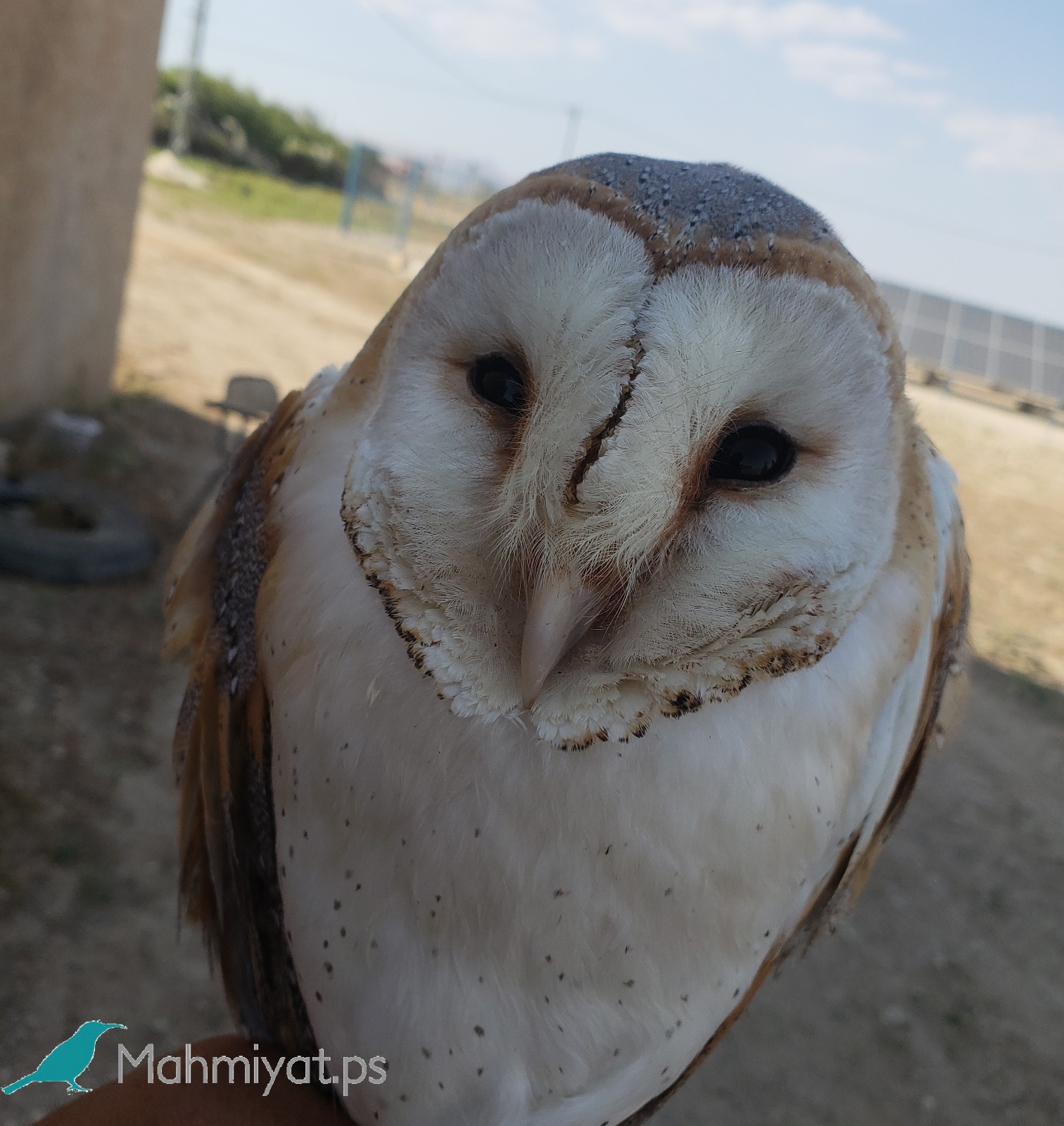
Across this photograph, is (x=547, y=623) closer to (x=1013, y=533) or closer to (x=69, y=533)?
(x=69, y=533)

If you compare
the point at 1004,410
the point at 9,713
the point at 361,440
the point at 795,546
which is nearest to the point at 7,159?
the point at 9,713

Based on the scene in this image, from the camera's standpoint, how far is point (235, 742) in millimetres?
1109

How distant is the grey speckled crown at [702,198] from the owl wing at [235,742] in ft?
1.53

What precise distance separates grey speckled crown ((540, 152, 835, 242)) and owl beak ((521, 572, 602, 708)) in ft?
0.92

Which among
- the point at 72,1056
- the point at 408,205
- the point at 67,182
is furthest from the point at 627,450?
the point at 408,205

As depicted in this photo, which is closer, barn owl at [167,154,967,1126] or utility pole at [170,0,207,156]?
barn owl at [167,154,967,1126]

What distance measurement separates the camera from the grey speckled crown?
72 cm

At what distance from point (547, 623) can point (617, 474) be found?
5.1 inches

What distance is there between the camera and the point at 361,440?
2.88 feet

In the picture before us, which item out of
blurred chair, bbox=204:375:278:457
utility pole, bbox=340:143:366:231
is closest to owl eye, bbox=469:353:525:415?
blurred chair, bbox=204:375:278:457

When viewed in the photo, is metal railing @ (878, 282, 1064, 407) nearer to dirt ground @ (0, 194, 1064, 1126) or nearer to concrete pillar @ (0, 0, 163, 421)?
dirt ground @ (0, 194, 1064, 1126)

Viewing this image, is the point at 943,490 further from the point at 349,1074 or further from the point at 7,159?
the point at 7,159

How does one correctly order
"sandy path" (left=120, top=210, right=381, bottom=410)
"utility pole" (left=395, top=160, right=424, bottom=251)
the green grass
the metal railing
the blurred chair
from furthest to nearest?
the metal railing → "utility pole" (left=395, top=160, right=424, bottom=251) → the green grass → "sandy path" (left=120, top=210, right=381, bottom=410) → the blurred chair

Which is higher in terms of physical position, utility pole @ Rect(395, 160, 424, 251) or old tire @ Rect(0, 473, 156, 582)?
utility pole @ Rect(395, 160, 424, 251)
